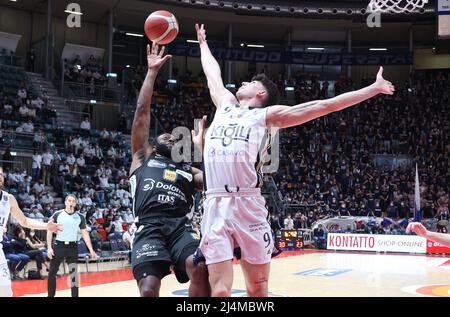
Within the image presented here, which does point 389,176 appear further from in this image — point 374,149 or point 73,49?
point 73,49

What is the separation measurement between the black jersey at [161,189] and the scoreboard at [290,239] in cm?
1770

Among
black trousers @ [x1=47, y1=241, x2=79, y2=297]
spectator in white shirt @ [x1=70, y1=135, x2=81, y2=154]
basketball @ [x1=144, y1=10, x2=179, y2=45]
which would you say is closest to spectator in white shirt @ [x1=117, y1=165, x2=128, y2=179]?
spectator in white shirt @ [x1=70, y1=135, x2=81, y2=154]

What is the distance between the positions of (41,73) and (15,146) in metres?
8.75

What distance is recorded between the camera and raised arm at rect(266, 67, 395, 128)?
4.36 metres

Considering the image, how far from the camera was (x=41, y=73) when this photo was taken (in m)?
28.6

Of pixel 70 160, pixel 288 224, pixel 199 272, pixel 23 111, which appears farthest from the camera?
pixel 288 224

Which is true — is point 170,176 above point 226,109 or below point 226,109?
below

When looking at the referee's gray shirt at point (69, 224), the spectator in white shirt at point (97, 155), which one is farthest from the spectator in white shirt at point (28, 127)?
the referee's gray shirt at point (69, 224)

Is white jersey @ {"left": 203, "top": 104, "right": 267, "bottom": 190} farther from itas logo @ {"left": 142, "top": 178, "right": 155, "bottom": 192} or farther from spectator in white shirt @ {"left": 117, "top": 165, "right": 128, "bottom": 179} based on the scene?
spectator in white shirt @ {"left": 117, "top": 165, "right": 128, "bottom": 179}

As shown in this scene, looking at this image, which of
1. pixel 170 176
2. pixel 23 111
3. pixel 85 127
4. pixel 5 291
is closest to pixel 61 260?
pixel 5 291

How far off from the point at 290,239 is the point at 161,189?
59.7 feet

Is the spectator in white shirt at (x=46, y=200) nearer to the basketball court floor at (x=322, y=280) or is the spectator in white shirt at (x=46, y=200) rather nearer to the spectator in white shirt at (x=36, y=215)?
the spectator in white shirt at (x=36, y=215)

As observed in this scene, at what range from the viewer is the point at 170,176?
5598 mm

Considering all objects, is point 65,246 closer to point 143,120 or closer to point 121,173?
point 143,120
